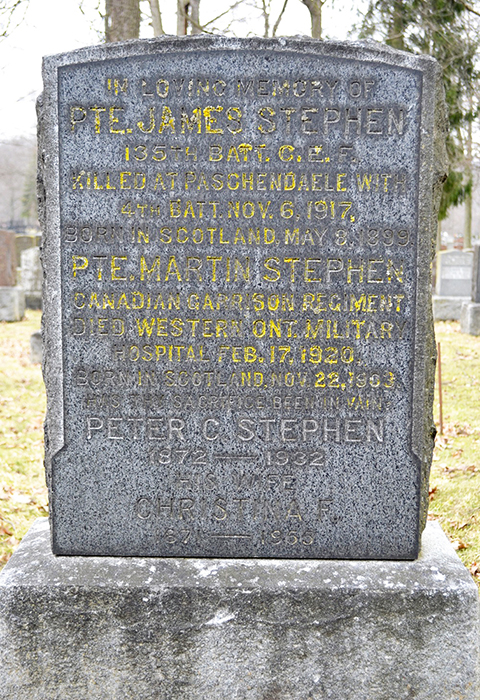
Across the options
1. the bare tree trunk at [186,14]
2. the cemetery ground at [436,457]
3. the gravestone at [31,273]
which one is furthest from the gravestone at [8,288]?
the bare tree trunk at [186,14]

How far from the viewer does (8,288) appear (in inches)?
612

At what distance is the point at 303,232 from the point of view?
8.61ft

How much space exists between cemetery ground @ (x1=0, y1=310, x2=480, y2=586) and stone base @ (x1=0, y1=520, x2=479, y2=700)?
1480 mm

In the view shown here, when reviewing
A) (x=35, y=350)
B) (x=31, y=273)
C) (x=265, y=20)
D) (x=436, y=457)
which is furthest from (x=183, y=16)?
(x=31, y=273)

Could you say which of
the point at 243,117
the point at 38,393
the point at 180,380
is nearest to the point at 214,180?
the point at 243,117

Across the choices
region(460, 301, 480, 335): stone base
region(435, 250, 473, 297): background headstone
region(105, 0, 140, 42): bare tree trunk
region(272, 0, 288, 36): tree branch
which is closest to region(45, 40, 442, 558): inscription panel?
region(105, 0, 140, 42): bare tree trunk

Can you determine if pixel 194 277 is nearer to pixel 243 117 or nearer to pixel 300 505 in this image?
pixel 243 117

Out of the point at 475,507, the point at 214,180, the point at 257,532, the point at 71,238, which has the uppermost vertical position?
the point at 214,180

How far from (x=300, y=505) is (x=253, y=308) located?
0.84m

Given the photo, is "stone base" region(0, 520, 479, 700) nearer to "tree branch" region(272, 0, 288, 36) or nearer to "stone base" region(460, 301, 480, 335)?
"tree branch" region(272, 0, 288, 36)

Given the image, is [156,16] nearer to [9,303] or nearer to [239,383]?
[239,383]

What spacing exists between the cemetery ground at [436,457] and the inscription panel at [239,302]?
1.69 metres

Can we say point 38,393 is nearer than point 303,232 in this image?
No

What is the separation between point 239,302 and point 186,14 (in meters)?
5.96
